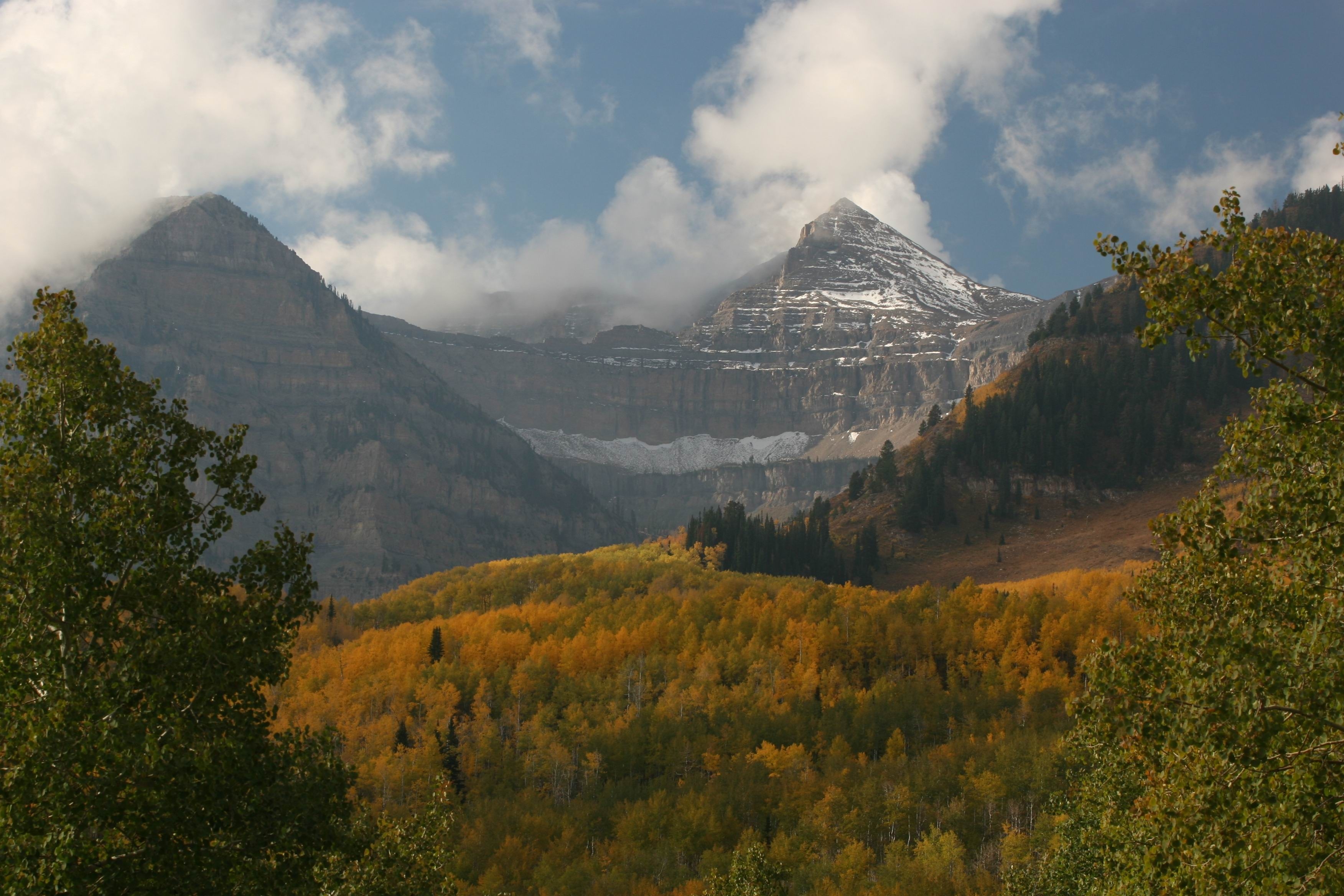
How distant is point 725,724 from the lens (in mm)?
125250

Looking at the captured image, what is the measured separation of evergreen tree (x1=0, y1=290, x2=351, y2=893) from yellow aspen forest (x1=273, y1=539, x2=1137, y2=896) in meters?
44.1

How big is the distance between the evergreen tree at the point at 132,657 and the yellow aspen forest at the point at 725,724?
44085mm

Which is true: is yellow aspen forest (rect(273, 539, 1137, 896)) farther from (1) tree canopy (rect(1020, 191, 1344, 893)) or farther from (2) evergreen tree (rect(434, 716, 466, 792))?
(1) tree canopy (rect(1020, 191, 1344, 893))

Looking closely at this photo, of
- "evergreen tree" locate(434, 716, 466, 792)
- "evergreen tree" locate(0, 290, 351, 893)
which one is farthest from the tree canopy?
"evergreen tree" locate(434, 716, 466, 792)

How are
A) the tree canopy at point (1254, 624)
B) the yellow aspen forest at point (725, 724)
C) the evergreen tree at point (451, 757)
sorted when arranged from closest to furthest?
the tree canopy at point (1254, 624)
the yellow aspen forest at point (725, 724)
the evergreen tree at point (451, 757)

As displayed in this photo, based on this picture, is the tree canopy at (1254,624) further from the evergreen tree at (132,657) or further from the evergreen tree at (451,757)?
the evergreen tree at (451,757)

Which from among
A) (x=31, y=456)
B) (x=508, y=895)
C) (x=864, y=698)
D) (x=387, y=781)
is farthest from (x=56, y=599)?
(x=864, y=698)

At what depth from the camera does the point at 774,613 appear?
156500 mm

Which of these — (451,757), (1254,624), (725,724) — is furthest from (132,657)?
(725,724)

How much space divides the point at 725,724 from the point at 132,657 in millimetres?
113457

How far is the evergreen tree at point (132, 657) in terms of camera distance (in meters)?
15.8

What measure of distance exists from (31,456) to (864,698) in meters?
122

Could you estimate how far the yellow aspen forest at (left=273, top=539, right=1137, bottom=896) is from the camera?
93438 millimetres

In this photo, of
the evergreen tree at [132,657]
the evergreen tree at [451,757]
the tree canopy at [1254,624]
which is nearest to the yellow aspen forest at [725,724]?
the evergreen tree at [451,757]
